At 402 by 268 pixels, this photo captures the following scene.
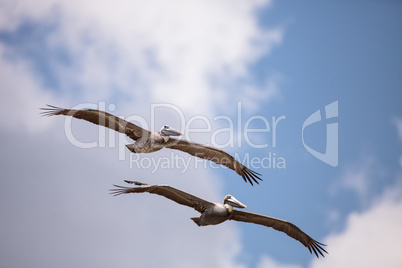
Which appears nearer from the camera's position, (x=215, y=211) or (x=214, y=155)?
(x=215, y=211)

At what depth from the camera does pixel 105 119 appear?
17531 mm

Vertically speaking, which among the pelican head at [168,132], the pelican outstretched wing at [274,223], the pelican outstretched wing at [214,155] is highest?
the pelican head at [168,132]

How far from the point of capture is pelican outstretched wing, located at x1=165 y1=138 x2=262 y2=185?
18.7 meters

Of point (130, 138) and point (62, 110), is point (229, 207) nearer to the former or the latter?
point (130, 138)

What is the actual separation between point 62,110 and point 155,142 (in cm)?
308

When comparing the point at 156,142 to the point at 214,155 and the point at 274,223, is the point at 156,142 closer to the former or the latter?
the point at 214,155

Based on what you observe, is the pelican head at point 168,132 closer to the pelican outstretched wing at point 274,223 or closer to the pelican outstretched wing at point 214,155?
the pelican outstretched wing at point 214,155

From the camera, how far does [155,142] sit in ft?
60.3

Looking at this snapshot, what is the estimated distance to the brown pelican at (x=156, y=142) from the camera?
17312 millimetres

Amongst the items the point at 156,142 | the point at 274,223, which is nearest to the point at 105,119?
the point at 156,142

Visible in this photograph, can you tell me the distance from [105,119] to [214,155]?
360 cm

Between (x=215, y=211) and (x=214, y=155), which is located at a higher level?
(x=214, y=155)

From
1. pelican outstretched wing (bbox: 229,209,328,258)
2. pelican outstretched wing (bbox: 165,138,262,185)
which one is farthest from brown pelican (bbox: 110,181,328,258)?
pelican outstretched wing (bbox: 165,138,262,185)

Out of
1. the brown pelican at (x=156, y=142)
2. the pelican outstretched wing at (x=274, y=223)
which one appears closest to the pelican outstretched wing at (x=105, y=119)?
the brown pelican at (x=156, y=142)
